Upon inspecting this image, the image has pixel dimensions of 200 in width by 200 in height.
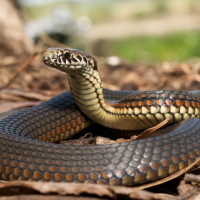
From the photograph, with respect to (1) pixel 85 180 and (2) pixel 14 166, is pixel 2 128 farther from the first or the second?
(1) pixel 85 180

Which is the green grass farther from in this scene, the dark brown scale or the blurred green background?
the dark brown scale

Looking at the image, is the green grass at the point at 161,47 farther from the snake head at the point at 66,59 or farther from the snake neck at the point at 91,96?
the snake head at the point at 66,59

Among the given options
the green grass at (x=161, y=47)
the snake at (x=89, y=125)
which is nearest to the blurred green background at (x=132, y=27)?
the green grass at (x=161, y=47)

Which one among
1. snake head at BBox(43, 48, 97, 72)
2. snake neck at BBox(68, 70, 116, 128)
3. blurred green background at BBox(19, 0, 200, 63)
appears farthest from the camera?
blurred green background at BBox(19, 0, 200, 63)

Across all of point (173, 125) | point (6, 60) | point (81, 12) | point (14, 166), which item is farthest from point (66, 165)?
point (81, 12)

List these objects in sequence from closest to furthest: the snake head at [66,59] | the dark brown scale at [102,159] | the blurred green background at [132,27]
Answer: the dark brown scale at [102,159] < the snake head at [66,59] < the blurred green background at [132,27]

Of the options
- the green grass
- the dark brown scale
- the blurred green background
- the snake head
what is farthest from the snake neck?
the green grass

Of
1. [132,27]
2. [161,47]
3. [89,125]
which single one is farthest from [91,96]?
[132,27]
